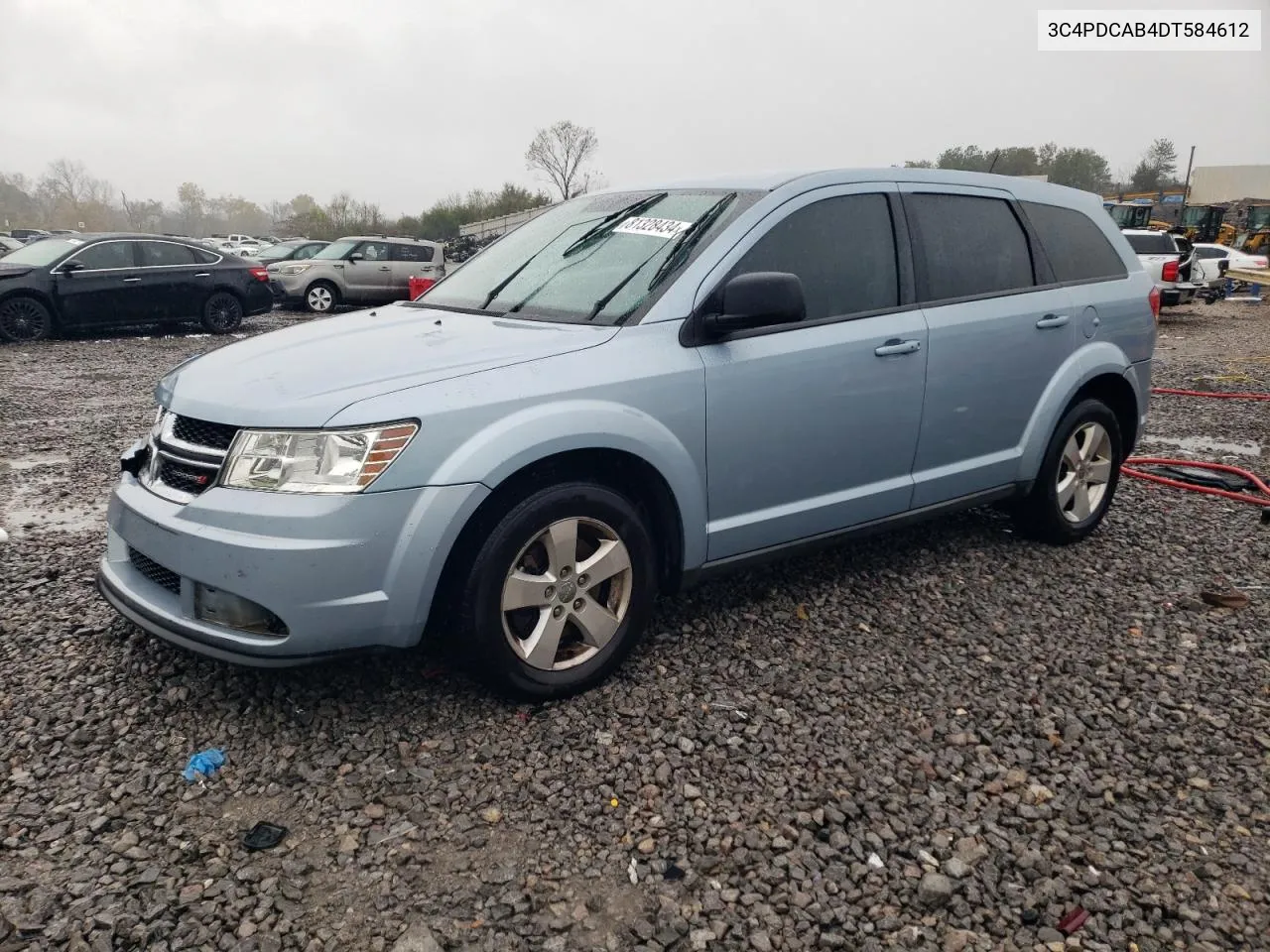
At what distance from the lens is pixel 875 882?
7.63 ft

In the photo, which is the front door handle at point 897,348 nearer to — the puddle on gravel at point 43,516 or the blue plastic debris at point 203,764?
the blue plastic debris at point 203,764

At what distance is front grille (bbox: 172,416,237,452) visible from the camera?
9.20 feet

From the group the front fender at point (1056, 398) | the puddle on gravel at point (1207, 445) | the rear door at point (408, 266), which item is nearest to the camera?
the front fender at point (1056, 398)

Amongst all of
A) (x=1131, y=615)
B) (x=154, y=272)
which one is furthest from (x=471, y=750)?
(x=154, y=272)

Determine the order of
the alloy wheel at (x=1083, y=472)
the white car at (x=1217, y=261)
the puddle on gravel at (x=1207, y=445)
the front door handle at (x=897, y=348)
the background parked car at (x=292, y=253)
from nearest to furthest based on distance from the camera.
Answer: the front door handle at (x=897, y=348) → the alloy wheel at (x=1083, y=472) → the puddle on gravel at (x=1207, y=445) → the background parked car at (x=292, y=253) → the white car at (x=1217, y=261)

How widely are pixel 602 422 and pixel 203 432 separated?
1234mm

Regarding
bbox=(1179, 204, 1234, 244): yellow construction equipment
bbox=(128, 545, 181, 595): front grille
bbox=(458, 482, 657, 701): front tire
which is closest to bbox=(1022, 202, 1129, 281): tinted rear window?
bbox=(458, 482, 657, 701): front tire

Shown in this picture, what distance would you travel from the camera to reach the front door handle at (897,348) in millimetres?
3656

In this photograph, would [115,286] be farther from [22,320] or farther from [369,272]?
[369,272]

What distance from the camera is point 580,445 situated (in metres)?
2.93

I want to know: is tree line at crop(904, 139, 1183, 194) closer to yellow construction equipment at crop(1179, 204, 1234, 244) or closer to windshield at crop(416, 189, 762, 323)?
yellow construction equipment at crop(1179, 204, 1234, 244)

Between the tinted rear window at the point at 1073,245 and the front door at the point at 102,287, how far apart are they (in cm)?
1244

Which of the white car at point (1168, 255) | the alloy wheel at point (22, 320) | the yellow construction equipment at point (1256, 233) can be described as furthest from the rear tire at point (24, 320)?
the yellow construction equipment at point (1256, 233)

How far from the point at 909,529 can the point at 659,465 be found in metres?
2.27
